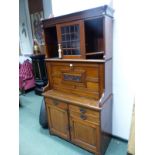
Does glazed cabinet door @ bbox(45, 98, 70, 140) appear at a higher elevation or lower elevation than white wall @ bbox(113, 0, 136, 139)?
lower

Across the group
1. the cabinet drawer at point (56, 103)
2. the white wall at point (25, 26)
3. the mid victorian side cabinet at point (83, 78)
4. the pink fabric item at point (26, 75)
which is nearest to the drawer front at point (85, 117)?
the mid victorian side cabinet at point (83, 78)

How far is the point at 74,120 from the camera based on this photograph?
1.91m

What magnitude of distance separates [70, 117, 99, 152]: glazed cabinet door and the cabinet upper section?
828 mm

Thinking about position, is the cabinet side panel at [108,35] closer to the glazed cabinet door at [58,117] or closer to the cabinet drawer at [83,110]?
the cabinet drawer at [83,110]

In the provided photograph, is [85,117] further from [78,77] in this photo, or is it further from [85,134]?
[78,77]

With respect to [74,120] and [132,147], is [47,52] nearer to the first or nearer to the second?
[74,120]

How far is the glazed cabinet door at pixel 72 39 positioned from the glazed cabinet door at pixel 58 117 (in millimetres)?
680

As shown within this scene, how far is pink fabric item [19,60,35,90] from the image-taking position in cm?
417

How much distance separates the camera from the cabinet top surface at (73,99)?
67.6 inches

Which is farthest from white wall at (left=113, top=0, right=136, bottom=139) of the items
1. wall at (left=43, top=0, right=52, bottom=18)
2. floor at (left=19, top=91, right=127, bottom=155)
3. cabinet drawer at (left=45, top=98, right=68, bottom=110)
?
wall at (left=43, top=0, right=52, bottom=18)

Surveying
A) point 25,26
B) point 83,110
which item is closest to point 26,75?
point 25,26

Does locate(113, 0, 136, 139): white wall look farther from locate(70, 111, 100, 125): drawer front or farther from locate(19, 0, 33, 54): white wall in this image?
locate(19, 0, 33, 54): white wall
